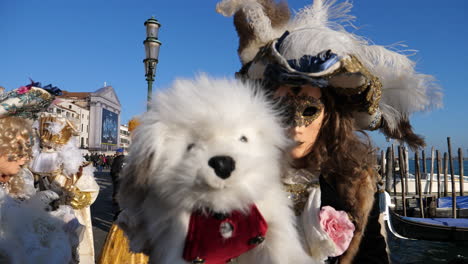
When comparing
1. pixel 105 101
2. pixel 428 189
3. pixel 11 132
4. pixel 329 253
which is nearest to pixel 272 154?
pixel 329 253

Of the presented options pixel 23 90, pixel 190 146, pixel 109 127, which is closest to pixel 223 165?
pixel 190 146

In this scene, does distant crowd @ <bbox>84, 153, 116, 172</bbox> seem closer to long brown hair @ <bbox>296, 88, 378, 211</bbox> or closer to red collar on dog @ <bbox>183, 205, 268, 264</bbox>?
long brown hair @ <bbox>296, 88, 378, 211</bbox>

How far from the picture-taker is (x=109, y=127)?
8162cm

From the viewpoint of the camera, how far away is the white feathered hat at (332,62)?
148cm

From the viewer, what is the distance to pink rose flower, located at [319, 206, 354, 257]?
134 cm

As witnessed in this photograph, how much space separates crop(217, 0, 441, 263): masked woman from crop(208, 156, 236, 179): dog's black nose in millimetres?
396

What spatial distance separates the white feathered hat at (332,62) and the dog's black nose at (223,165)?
54cm

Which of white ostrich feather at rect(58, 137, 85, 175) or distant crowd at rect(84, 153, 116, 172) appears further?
distant crowd at rect(84, 153, 116, 172)

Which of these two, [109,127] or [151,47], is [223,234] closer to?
[151,47]

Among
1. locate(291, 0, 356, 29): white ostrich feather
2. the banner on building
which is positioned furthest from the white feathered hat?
the banner on building

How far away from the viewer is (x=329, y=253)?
4.39ft

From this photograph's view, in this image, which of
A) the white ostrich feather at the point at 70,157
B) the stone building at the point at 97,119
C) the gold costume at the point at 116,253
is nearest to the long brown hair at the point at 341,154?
the gold costume at the point at 116,253

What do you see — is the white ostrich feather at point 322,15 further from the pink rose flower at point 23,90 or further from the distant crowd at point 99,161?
the distant crowd at point 99,161

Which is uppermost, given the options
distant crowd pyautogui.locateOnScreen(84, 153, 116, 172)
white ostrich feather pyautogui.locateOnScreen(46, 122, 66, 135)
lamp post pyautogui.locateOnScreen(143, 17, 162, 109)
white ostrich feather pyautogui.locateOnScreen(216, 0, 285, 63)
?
lamp post pyautogui.locateOnScreen(143, 17, 162, 109)
